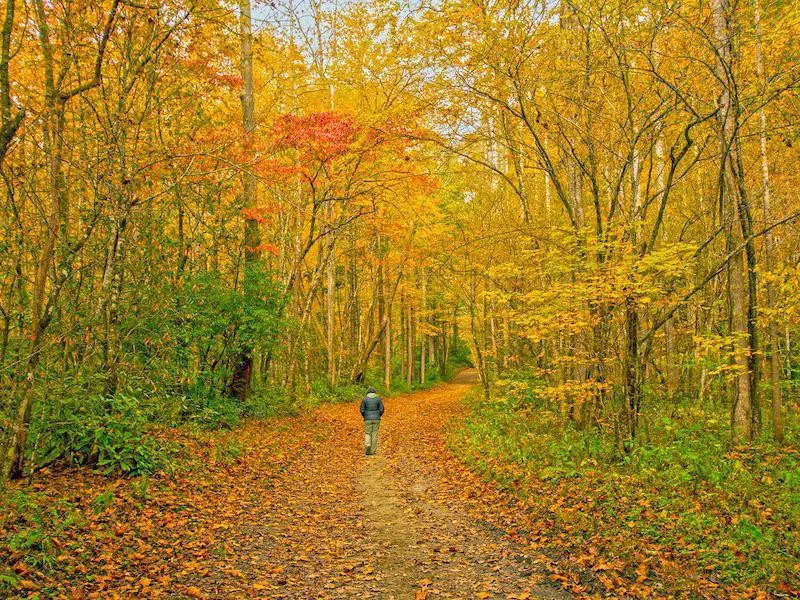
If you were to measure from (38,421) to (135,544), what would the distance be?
7.86ft

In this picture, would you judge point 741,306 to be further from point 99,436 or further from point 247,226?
point 247,226

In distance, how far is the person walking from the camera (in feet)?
39.9

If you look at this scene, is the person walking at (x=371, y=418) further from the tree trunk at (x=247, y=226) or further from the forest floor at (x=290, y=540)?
the tree trunk at (x=247, y=226)

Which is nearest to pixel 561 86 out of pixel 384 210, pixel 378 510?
pixel 378 510

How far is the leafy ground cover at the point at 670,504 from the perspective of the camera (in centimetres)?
492

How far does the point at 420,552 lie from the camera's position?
20.0 ft

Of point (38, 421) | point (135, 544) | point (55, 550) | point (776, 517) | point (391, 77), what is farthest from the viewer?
point (391, 77)

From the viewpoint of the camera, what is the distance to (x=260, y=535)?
6496mm

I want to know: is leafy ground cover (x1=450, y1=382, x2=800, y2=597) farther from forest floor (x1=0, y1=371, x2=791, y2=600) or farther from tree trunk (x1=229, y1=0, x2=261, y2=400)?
tree trunk (x1=229, y1=0, x2=261, y2=400)

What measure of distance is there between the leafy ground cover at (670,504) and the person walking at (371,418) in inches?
104

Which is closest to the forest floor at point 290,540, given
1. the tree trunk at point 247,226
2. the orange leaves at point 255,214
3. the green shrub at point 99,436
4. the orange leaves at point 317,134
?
the green shrub at point 99,436

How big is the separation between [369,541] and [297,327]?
10244 mm

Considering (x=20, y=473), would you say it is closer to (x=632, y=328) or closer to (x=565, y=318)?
(x=565, y=318)

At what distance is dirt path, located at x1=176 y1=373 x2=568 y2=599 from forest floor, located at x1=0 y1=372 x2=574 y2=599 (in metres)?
0.02
